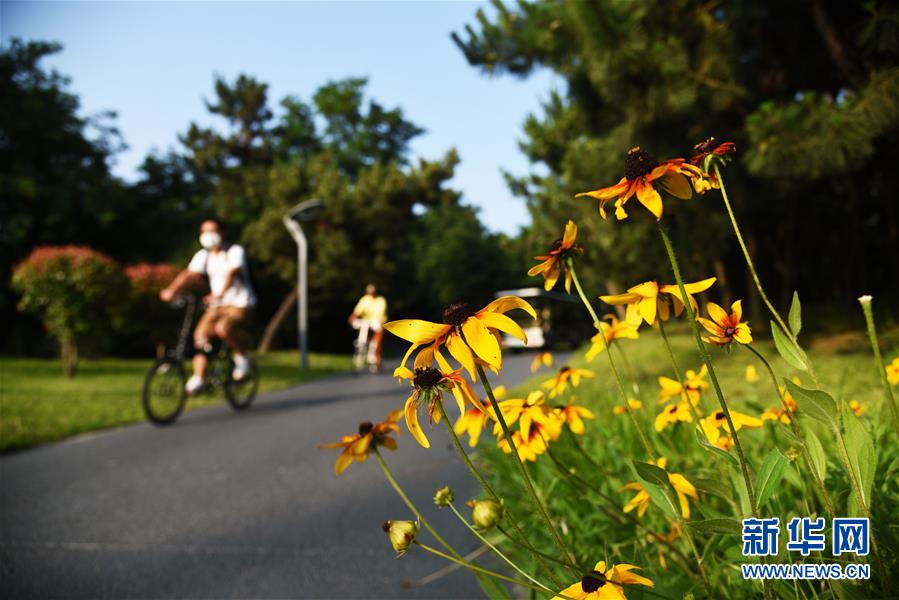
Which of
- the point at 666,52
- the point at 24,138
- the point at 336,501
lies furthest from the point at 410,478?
the point at 24,138

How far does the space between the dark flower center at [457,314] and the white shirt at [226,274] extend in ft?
17.7

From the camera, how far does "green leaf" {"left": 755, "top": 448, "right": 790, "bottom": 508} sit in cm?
88

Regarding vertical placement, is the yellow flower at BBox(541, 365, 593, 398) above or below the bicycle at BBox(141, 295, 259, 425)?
above

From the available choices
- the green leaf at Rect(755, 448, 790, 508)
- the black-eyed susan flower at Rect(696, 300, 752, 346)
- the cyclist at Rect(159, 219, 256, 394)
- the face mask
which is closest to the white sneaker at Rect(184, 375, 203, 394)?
the cyclist at Rect(159, 219, 256, 394)

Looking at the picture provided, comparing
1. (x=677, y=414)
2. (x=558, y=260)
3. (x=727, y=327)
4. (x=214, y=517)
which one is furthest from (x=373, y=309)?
(x=727, y=327)

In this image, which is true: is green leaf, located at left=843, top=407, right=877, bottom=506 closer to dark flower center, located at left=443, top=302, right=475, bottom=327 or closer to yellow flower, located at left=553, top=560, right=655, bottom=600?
yellow flower, located at left=553, top=560, right=655, bottom=600

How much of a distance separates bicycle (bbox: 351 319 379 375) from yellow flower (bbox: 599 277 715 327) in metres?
9.76

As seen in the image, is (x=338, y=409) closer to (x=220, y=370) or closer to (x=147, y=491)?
(x=220, y=370)

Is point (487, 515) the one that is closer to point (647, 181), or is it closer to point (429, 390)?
point (429, 390)

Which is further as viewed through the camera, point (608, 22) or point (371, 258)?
point (371, 258)

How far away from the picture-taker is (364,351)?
11305 mm

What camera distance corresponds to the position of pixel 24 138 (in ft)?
64.4

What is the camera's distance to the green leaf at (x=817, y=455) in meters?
0.98

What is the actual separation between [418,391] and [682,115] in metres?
5.67
